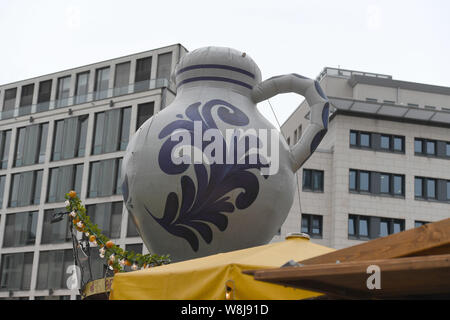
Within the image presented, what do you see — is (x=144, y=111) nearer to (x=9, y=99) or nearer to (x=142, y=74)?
(x=142, y=74)

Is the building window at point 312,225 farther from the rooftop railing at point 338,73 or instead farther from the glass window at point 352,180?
the rooftop railing at point 338,73

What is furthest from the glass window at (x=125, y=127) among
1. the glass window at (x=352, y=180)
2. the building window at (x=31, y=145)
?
the glass window at (x=352, y=180)

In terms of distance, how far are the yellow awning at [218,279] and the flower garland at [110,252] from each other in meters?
3.01

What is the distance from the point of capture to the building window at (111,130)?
Answer: 1697 inches

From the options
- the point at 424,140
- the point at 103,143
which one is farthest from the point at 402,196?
the point at 103,143

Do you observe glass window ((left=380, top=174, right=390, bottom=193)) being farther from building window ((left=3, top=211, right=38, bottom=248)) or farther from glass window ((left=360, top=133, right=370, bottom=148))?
building window ((left=3, top=211, right=38, bottom=248))

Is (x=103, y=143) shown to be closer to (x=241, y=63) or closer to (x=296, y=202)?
(x=296, y=202)

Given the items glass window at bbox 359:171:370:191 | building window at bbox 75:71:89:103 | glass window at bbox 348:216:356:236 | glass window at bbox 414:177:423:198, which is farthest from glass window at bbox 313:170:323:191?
building window at bbox 75:71:89:103

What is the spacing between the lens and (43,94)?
1893 inches

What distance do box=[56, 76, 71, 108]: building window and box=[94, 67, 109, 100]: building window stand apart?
233 cm

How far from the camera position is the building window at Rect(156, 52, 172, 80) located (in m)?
43.0

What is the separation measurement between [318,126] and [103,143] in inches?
1378

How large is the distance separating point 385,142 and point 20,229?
2338 cm

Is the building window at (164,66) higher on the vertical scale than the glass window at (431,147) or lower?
higher
